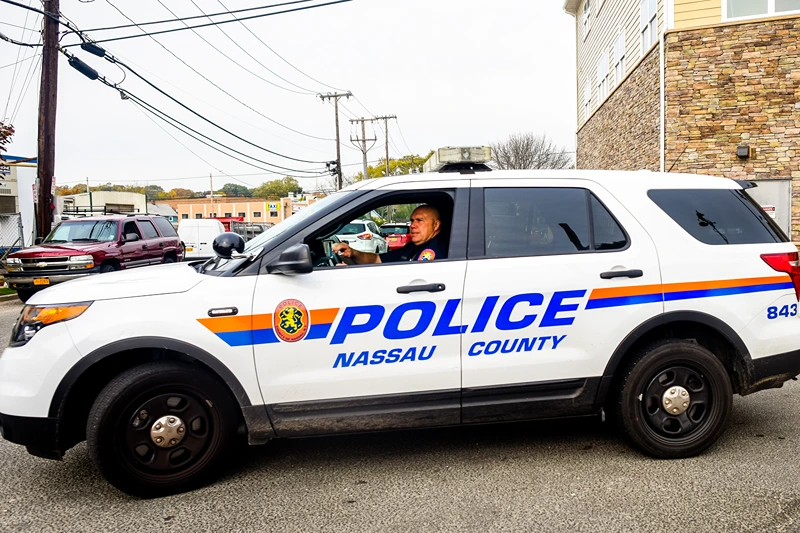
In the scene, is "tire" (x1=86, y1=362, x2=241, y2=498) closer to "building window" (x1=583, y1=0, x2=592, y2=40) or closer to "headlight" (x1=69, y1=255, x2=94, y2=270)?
"headlight" (x1=69, y1=255, x2=94, y2=270)

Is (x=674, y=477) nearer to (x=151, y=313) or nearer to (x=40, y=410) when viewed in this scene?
(x=151, y=313)

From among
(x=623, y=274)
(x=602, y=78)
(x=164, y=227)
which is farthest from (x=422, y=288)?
(x=602, y=78)

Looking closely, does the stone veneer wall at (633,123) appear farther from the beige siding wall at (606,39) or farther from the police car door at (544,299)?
the police car door at (544,299)

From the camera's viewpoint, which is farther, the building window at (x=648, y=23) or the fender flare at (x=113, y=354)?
the building window at (x=648, y=23)

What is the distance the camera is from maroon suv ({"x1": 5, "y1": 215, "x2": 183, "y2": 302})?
12.6 meters

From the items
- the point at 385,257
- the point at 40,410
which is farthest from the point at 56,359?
the point at 385,257

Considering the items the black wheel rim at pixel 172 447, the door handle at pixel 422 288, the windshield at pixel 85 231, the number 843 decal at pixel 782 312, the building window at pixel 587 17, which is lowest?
the black wheel rim at pixel 172 447

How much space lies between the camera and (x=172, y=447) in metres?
3.45

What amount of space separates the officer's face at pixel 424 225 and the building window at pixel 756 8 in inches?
576

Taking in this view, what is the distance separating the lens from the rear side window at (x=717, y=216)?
396 centimetres

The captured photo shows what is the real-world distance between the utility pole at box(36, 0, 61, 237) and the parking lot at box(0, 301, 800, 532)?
47.5 feet

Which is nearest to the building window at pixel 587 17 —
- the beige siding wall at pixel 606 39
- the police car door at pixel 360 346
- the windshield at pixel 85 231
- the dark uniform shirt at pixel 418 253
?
the beige siding wall at pixel 606 39

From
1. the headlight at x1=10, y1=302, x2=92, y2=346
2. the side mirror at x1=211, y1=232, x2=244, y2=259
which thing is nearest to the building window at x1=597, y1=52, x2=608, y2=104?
the side mirror at x1=211, y1=232, x2=244, y2=259

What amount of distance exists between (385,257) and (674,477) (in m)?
2.26
